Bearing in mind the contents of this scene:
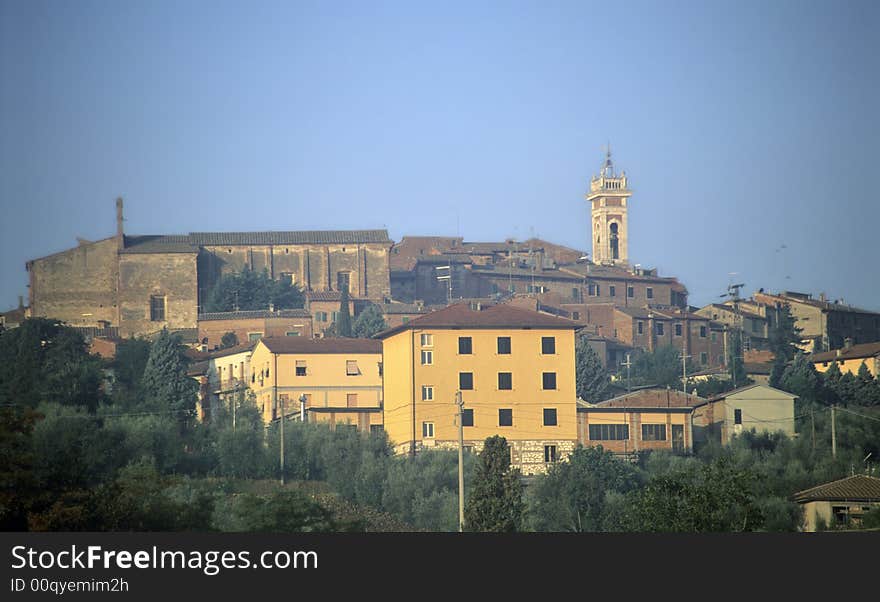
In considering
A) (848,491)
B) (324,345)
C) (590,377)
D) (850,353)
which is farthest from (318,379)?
(848,491)

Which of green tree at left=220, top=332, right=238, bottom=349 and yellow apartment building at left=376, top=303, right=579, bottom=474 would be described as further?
green tree at left=220, top=332, right=238, bottom=349

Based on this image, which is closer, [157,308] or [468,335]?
[468,335]

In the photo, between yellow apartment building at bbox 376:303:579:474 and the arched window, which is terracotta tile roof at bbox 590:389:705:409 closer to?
yellow apartment building at bbox 376:303:579:474

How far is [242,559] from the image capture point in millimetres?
16406

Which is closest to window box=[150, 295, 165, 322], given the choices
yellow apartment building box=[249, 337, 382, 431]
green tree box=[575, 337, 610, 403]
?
yellow apartment building box=[249, 337, 382, 431]

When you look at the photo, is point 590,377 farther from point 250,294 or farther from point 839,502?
point 839,502

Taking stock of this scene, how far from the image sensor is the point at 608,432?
43969 millimetres

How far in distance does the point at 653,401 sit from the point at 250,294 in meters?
24.5

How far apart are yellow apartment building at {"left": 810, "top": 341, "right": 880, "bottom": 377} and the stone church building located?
18756mm

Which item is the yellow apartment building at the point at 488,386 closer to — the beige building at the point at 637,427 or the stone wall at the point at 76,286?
the beige building at the point at 637,427

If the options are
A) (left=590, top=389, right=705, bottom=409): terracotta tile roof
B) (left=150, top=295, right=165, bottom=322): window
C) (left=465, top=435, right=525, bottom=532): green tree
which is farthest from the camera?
(left=150, top=295, right=165, bottom=322): window

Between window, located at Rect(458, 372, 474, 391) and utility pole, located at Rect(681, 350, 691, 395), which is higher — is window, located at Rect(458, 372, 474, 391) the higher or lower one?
the lower one

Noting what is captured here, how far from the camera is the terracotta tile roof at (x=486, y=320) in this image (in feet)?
148

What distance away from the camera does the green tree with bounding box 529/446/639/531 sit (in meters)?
34.3
